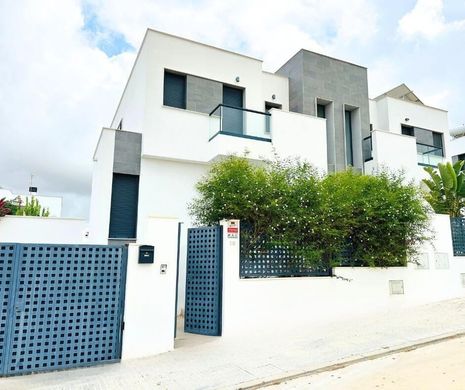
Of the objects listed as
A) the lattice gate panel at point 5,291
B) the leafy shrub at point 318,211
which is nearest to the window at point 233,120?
the leafy shrub at point 318,211

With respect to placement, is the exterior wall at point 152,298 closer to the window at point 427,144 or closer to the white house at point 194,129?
the white house at point 194,129

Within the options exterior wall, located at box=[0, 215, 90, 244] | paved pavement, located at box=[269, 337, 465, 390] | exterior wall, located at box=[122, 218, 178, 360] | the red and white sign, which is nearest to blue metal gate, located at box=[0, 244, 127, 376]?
exterior wall, located at box=[122, 218, 178, 360]

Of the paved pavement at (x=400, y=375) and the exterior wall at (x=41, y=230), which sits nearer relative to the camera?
the paved pavement at (x=400, y=375)

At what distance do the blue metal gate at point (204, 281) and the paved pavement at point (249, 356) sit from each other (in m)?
0.30

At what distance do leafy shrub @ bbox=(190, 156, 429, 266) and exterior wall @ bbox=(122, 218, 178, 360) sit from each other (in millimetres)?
1687

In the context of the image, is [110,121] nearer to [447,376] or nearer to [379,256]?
[379,256]

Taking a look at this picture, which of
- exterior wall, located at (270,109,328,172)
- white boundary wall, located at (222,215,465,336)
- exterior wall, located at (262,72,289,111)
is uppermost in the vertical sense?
exterior wall, located at (262,72,289,111)

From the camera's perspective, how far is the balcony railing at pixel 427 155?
54.7 feet

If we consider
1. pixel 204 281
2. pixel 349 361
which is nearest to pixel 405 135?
pixel 204 281

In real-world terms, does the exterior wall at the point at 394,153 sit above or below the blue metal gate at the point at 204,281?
above

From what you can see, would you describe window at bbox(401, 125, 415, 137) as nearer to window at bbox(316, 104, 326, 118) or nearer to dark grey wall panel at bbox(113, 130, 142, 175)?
window at bbox(316, 104, 326, 118)

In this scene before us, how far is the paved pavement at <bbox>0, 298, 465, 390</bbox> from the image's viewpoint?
504cm

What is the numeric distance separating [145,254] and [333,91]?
514 inches

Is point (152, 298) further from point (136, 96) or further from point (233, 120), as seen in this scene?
point (136, 96)
